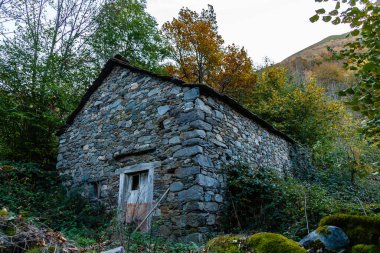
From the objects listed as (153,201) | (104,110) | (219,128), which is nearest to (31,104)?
(104,110)

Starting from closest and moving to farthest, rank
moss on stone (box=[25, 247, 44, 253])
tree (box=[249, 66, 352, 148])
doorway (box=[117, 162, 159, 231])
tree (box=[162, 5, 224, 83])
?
moss on stone (box=[25, 247, 44, 253]), doorway (box=[117, 162, 159, 231]), tree (box=[249, 66, 352, 148]), tree (box=[162, 5, 224, 83])

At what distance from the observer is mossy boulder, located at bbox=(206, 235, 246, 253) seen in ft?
7.60

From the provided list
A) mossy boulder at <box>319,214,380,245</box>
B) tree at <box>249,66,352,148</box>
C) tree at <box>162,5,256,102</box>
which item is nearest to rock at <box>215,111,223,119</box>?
mossy boulder at <box>319,214,380,245</box>

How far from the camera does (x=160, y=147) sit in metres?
6.34

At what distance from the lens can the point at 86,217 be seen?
21.8ft

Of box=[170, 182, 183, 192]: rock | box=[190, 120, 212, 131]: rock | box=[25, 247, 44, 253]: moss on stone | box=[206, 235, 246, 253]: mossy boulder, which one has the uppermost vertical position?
box=[190, 120, 212, 131]: rock

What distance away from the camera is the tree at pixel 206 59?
18.3 metres

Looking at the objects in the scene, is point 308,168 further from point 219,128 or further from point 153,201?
point 153,201

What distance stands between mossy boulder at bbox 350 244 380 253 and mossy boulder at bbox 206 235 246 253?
0.85 m

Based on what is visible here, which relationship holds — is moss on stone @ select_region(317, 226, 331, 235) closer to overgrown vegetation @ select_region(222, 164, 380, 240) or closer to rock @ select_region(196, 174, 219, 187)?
overgrown vegetation @ select_region(222, 164, 380, 240)

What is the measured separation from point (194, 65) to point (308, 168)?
10.2 m

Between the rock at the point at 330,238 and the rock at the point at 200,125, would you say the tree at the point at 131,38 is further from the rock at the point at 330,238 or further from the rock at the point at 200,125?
the rock at the point at 330,238

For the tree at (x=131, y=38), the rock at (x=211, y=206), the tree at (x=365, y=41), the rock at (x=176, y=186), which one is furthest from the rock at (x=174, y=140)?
the tree at (x=131, y=38)

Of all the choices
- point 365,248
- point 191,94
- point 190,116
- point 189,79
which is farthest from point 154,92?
point 189,79
